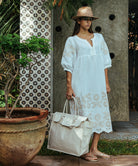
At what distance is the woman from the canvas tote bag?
0.92ft

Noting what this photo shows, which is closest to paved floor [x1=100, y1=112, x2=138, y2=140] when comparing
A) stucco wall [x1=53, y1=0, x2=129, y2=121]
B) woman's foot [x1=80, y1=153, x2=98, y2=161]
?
stucco wall [x1=53, y1=0, x2=129, y2=121]

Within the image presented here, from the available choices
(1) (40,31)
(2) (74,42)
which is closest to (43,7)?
(1) (40,31)

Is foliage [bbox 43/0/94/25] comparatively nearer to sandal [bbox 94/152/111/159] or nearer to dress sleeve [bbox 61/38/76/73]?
dress sleeve [bbox 61/38/76/73]

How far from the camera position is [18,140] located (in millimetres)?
2660

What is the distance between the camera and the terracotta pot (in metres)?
2.65

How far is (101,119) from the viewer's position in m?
3.23

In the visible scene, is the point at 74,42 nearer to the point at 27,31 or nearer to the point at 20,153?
the point at 27,31

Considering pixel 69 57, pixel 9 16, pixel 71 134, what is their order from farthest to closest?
pixel 9 16 → pixel 69 57 → pixel 71 134

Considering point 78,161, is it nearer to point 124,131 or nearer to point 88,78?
point 88,78

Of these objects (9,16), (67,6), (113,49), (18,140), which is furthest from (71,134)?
(9,16)

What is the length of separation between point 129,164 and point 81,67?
1.35m

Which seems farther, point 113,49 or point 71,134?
point 113,49

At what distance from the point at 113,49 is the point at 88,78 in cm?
200

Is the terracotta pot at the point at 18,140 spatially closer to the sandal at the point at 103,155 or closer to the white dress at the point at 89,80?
the white dress at the point at 89,80
